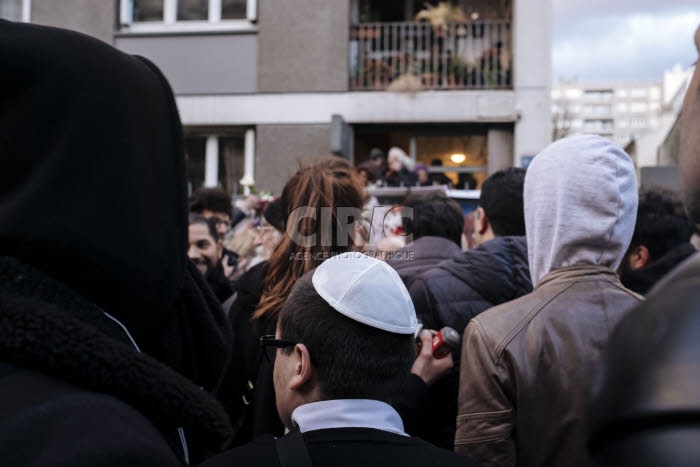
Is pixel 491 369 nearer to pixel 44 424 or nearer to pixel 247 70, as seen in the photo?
pixel 44 424

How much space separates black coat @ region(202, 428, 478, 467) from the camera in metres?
1.43

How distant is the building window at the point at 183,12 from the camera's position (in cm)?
1295

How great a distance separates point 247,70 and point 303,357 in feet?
37.7

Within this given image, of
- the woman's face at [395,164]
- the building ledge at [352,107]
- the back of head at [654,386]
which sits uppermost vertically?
the building ledge at [352,107]

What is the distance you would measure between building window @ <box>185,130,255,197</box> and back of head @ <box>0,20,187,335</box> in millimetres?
12056

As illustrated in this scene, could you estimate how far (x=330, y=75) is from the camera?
40.7 feet

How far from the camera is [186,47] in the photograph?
1276 cm

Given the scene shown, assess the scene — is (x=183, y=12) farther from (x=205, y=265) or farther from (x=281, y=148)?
(x=205, y=265)

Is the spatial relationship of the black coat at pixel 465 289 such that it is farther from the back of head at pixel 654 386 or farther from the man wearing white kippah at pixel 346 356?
the back of head at pixel 654 386

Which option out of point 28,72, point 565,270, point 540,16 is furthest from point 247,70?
point 28,72

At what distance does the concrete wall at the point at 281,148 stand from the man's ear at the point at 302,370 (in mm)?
10678

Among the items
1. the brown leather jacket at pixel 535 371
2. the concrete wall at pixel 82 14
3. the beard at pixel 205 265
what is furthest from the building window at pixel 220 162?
the brown leather jacket at pixel 535 371

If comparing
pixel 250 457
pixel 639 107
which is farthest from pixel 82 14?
pixel 639 107

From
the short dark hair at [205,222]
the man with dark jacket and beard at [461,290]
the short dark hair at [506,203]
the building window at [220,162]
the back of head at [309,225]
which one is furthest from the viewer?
the building window at [220,162]
